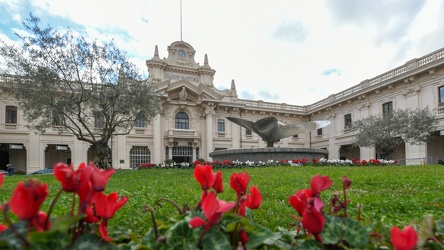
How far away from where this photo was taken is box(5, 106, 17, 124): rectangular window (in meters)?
26.6

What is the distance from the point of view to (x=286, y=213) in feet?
11.1

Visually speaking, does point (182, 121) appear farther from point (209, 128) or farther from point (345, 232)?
point (345, 232)

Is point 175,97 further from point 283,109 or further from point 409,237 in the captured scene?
point 409,237

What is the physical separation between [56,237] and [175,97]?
106ft

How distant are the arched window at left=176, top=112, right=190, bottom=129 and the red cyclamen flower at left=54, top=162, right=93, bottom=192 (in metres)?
32.1

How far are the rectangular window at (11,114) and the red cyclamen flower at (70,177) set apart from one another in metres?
32.4

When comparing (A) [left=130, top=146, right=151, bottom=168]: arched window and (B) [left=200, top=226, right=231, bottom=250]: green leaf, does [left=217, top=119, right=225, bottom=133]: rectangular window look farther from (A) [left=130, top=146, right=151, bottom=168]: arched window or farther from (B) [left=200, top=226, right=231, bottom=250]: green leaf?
(B) [left=200, top=226, right=231, bottom=250]: green leaf

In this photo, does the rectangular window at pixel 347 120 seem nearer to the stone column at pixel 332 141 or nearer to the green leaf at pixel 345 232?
the stone column at pixel 332 141

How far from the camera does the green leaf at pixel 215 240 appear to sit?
2.91 feet

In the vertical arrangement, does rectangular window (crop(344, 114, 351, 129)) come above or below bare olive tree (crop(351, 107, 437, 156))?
above

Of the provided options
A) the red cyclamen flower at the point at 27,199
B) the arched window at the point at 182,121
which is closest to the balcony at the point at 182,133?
the arched window at the point at 182,121

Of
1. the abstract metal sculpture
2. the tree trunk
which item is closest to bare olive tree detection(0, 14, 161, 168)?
the tree trunk

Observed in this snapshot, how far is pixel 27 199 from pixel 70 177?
141 mm

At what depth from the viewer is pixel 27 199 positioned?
0.69m
